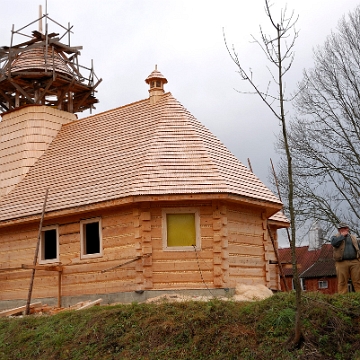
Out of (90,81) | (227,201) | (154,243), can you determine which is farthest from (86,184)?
(90,81)

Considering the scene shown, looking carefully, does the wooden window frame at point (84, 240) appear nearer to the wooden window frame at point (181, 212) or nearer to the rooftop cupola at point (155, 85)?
the wooden window frame at point (181, 212)

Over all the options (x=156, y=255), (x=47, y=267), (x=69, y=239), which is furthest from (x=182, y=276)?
(x=47, y=267)

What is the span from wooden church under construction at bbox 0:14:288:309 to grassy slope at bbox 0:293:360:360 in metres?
3.11

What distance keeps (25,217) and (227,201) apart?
255 inches

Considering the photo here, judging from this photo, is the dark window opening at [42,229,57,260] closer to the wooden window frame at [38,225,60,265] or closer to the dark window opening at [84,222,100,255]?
the wooden window frame at [38,225,60,265]

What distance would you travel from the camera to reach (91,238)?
17.9 meters

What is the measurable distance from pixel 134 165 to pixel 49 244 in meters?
3.98

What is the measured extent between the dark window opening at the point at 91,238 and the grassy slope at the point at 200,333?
406cm

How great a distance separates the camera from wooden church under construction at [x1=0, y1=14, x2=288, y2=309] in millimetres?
16297

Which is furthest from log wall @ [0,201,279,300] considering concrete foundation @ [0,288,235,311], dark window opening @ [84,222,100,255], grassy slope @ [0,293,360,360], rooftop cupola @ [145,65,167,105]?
rooftop cupola @ [145,65,167,105]

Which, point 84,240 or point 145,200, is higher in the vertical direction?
point 145,200

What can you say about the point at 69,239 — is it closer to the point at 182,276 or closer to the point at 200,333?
the point at 182,276

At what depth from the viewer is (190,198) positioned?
52.9ft

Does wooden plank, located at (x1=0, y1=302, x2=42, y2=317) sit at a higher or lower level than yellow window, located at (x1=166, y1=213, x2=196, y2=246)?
lower
